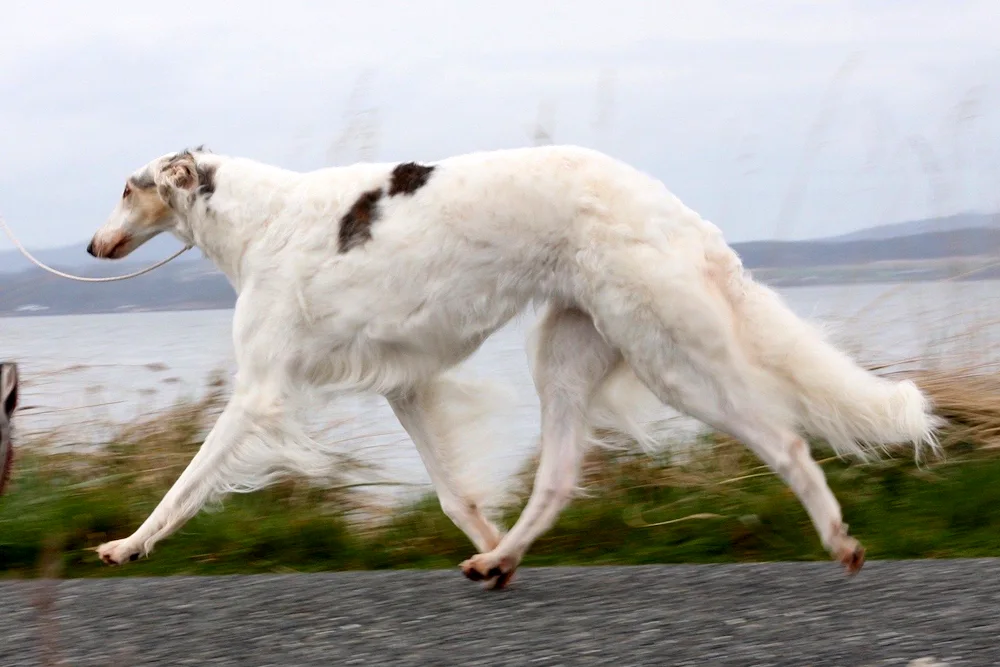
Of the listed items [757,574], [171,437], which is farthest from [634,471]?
[171,437]

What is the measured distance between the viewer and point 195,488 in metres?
4.69

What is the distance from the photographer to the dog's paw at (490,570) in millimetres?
4547

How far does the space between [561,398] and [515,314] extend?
40 cm

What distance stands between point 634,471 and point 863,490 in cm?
109

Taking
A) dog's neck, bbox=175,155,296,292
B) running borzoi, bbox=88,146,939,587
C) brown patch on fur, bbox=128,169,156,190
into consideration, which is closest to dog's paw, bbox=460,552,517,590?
running borzoi, bbox=88,146,939,587

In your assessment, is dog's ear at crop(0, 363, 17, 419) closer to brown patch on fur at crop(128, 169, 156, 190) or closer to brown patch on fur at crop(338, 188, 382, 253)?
brown patch on fur at crop(338, 188, 382, 253)

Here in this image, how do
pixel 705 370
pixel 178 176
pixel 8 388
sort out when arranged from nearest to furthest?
pixel 8 388 → pixel 705 370 → pixel 178 176

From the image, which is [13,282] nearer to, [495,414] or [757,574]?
[495,414]

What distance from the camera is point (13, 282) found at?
7.60 meters

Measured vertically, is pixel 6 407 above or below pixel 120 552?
above

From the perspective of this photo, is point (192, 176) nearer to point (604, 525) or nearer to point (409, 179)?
point (409, 179)

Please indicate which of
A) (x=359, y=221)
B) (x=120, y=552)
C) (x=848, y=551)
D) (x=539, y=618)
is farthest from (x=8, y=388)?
(x=848, y=551)

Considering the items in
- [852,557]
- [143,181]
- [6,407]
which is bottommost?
[852,557]

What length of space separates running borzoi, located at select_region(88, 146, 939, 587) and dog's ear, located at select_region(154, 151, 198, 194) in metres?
0.11
